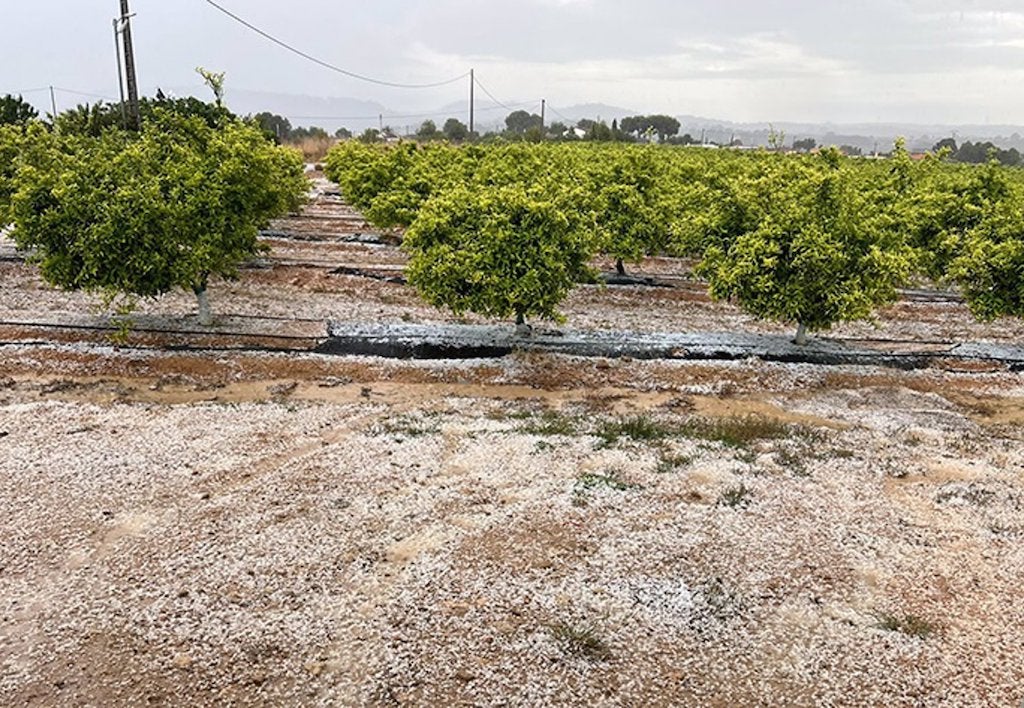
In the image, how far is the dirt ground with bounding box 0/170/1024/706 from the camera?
24.0ft

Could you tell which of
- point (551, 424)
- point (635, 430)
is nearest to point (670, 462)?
point (635, 430)

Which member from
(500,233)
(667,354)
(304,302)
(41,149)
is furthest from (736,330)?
(41,149)

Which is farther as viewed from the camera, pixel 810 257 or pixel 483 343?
pixel 483 343

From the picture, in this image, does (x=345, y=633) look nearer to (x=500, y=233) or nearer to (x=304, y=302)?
(x=500, y=233)

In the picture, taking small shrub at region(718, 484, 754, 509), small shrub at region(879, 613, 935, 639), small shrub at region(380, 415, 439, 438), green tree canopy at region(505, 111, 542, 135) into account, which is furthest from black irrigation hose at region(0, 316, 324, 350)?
green tree canopy at region(505, 111, 542, 135)

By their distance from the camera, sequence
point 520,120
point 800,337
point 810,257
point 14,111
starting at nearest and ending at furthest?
1. point 810,257
2. point 800,337
3. point 14,111
4. point 520,120

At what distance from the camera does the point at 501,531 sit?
959 cm

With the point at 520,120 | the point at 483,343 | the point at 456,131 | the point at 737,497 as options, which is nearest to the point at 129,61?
the point at 483,343

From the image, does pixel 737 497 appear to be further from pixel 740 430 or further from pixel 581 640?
pixel 581 640

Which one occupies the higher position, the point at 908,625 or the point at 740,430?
the point at 740,430

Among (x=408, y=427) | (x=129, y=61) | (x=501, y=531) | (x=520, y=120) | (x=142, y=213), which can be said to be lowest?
(x=501, y=531)

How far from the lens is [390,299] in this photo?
2053cm

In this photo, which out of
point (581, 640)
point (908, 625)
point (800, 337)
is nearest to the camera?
point (581, 640)

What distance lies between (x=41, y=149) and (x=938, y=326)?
25.3 meters
